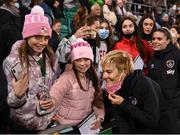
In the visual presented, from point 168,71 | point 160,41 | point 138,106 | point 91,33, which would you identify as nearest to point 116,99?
point 138,106

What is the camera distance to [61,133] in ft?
12.6

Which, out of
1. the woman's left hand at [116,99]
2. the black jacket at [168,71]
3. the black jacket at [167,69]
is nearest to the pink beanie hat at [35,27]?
the woman's left hand at [116,99]

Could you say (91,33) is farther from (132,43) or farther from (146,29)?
(146,29)

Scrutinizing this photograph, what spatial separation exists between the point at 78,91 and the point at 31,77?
0.60 meters

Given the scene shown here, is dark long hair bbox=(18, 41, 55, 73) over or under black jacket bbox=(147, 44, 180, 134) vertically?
over

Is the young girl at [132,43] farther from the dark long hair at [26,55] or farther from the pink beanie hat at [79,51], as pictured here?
the dark long hair at [26,55]

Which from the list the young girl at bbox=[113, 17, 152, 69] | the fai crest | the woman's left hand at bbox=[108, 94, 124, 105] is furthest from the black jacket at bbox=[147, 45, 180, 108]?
the woman's left hand at bbox=[108, 94, 124, 105]

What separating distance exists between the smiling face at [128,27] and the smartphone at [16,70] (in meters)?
2.89

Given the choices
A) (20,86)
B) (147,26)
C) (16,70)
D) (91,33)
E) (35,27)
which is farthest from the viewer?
(147,26)

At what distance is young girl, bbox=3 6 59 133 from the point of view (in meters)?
3.65

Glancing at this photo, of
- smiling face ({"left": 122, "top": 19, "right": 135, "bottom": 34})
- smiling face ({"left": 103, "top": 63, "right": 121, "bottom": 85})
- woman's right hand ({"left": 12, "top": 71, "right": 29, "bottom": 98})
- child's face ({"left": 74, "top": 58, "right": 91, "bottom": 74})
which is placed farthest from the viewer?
smiling face ({"left": 122, "top": 19, "right": 135, "bottom": 34})

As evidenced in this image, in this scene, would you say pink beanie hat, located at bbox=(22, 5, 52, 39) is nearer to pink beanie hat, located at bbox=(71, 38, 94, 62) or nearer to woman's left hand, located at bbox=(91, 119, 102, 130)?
pink beanie hat, located at bbox=(71, 38, 94, 62)

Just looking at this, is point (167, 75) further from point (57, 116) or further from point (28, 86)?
point (28, 86)

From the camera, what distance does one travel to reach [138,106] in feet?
13.0
